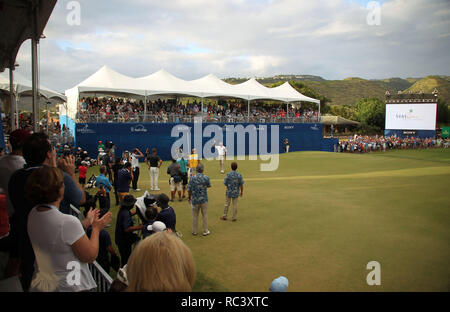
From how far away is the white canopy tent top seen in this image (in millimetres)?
26250

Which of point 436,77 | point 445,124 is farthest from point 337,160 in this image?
point 436,77

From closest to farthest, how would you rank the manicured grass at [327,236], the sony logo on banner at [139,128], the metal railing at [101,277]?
the metal railing at [101,277], the manicured grass at [327,236], the sony logo on banner at [139,128]

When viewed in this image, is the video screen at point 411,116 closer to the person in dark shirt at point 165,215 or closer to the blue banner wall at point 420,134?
the blue banner wall at point 420,134

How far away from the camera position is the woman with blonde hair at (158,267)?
1.90 m

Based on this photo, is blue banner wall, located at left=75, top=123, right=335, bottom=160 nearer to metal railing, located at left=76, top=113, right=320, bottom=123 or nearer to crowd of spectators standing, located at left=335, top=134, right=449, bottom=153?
metal railing, located at left=76, top=113, right=320, bottom=123

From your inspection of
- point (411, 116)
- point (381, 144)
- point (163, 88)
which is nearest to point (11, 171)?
point (163, 88)

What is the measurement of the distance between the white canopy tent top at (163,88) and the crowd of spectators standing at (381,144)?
23.6 feet

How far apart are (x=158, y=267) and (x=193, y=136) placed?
85.5 ft

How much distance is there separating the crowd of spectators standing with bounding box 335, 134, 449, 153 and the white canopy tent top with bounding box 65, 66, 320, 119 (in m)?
7.19

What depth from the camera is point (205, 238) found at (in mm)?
8297

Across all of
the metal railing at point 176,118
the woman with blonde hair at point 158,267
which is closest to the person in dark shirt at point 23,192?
the woman with blonde hair at point 158,267

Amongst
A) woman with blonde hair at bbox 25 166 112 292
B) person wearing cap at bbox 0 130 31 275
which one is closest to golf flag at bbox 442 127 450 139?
person wearing cap at bbox 0 130 31 275

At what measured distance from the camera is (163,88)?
2866 cm

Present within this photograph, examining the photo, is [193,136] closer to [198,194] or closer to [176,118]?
[176,118]
